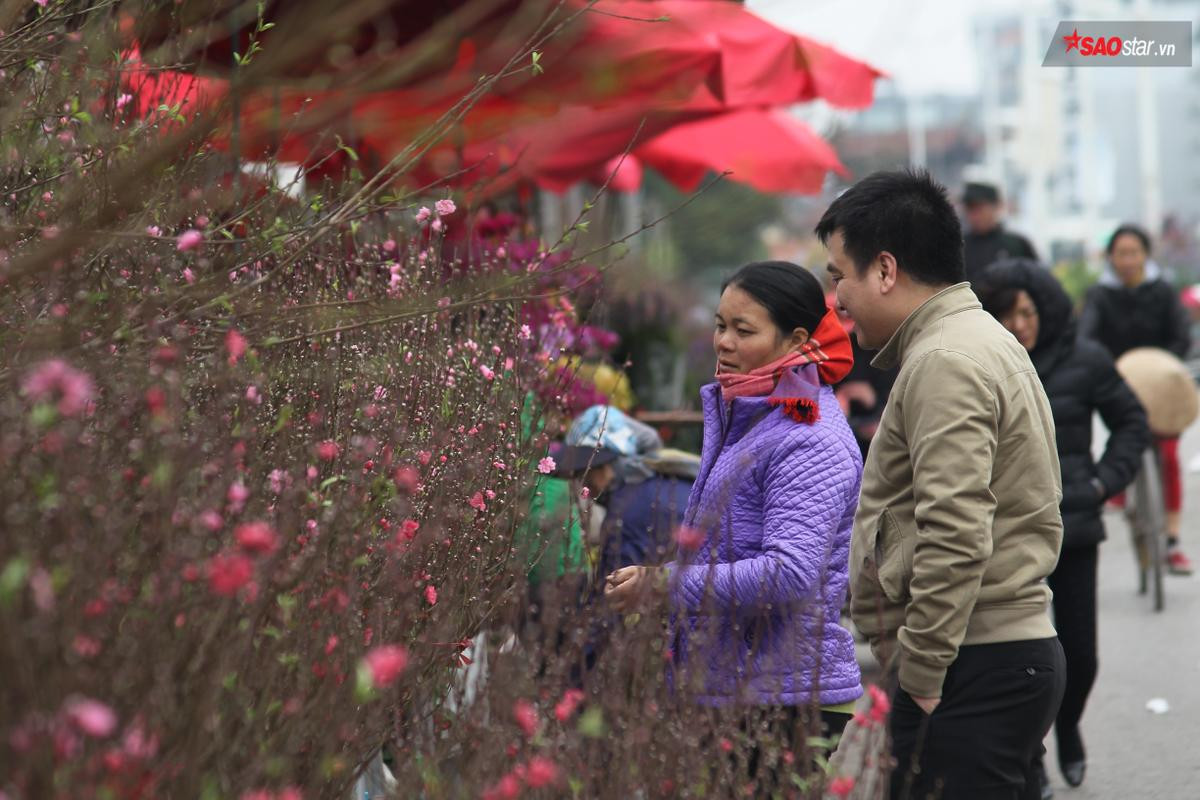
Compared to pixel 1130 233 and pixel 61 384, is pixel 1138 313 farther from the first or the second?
pixel 61 384

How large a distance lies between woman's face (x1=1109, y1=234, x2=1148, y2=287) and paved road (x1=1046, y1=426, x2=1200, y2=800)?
1948mm

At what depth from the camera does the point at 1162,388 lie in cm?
989

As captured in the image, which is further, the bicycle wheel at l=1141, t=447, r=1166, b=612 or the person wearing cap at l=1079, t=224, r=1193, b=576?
the person wearing cap at l=1079, t=224, r=1193, b=576

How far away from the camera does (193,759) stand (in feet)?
6.44

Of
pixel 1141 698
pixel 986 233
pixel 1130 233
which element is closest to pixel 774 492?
pixel 1141 698


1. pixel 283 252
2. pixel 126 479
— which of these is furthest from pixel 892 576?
pixel 126 479

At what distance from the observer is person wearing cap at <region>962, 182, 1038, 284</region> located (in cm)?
970

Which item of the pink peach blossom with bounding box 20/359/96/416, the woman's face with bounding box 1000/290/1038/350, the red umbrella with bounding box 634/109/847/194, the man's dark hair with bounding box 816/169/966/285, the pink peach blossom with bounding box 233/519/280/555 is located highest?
the pink peach blossom with bounding box 20/359/96/416

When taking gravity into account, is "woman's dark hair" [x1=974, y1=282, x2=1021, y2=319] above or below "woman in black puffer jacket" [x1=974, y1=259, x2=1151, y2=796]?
above

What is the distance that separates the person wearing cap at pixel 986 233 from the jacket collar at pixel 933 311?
6503mm

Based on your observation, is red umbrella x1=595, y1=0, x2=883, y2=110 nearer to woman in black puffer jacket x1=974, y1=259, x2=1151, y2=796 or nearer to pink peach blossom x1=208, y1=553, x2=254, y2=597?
woman in black puffer jacket x1=974, y1=259, x2=1151, y2=796

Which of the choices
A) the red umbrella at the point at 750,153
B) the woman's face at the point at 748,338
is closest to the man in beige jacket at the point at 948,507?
the woman's face at the point at 748,338

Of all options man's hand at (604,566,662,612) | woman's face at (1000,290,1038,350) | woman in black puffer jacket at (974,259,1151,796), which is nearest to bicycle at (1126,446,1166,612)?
woman in black puffer jacket at (974,259,1151,796)

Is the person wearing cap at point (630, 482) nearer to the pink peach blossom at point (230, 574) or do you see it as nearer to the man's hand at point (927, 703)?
the man's hand at point (927, 703)
